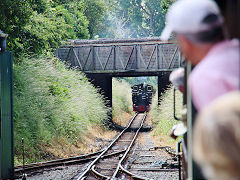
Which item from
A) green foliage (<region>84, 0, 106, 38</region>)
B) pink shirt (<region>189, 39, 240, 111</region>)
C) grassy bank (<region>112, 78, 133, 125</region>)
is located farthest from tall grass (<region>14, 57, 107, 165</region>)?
green foliage (<region>84, 0, 106, 38</region>)

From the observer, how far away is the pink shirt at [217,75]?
61.4 inches

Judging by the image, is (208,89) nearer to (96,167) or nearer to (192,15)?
(192,15)

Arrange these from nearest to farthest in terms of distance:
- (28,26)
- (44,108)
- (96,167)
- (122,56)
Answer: (96,167)
(44,108)
(28,26)
(122,56)

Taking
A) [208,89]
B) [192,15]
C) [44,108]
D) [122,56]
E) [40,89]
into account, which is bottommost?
[44,108]

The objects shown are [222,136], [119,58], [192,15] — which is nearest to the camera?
[222,136]

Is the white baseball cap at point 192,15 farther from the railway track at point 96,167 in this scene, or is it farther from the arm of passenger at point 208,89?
the railway track at point 96,167

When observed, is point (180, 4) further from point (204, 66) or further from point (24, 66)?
point (24, 66)

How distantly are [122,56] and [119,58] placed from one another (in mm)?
444

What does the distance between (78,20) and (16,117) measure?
71.7 feet

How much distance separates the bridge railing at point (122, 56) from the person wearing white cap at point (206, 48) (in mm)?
23618

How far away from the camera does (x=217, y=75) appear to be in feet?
5.15

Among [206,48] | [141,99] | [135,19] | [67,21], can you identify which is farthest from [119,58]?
[135,19]

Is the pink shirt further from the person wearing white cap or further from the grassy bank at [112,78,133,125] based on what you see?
the grassy bank at [112,78,133,125]

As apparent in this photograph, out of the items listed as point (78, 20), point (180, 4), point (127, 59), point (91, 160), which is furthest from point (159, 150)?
point (78, 20)
